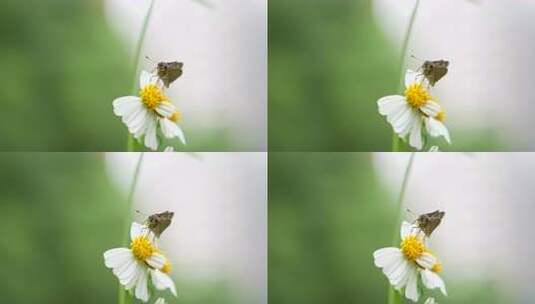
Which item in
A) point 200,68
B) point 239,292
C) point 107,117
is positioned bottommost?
point 239,292

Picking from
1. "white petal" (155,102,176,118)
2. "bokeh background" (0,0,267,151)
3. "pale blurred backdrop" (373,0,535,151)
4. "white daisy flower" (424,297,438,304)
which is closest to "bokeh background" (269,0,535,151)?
"pale blurred backdrop" (373,0,535,151)

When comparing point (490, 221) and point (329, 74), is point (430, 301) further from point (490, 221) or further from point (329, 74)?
point (329, 74)

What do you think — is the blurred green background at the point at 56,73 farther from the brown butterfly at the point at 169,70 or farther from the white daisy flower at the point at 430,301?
the white daisy flower at the point at 430,301

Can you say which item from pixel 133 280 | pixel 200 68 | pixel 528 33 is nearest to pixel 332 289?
pixel 133 280

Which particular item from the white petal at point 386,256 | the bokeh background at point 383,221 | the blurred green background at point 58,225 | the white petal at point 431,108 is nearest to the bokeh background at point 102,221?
the blurred green background at point 58,225

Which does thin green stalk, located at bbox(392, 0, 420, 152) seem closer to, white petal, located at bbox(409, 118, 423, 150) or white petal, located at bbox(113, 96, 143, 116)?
white petal, located at bbox(409, 118, 423, 150)

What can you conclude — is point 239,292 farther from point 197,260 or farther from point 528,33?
point 528,33
